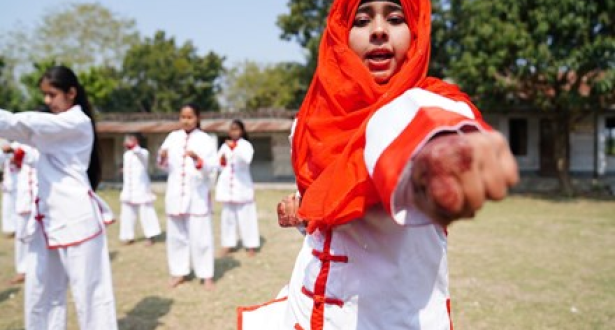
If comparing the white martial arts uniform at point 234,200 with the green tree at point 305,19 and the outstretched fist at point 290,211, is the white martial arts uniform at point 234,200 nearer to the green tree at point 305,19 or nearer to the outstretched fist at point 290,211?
the outstretched fist at point 290,211

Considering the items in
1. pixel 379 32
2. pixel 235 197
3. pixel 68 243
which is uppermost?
pixel 379 32

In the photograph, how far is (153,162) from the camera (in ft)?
67.2

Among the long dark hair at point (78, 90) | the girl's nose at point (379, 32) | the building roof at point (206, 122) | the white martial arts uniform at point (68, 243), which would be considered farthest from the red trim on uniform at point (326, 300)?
the building roof at point (206, 122)

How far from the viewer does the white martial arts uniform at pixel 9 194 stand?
25.0ft

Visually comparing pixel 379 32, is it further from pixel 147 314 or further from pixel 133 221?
pixel 133 221

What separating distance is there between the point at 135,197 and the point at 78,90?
492cm

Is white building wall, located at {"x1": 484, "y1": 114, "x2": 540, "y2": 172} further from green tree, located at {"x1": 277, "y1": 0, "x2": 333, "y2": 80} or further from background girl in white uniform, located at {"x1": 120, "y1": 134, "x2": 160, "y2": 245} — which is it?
background girl in white uniform, located at {"x1": 120, "y1": 134, "x2": 160, "y2": 245}

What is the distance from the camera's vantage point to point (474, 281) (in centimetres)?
514

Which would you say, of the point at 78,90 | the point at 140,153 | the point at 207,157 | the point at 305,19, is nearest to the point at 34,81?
the point at 305,19

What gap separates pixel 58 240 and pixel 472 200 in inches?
111

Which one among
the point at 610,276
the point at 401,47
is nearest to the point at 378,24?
the point at 401,47

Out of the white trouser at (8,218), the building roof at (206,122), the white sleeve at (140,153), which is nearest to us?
the white sleeve at (140,153)

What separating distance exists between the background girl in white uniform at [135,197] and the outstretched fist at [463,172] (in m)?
7.41

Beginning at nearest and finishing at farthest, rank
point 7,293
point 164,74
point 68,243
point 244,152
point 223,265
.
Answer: point 68,243, point 7,293, point 223,265, point 244,152, point 164,74
